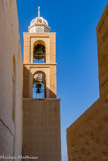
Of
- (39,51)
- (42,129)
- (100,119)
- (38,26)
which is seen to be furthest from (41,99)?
(100,119)

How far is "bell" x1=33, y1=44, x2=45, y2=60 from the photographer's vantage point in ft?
47.1

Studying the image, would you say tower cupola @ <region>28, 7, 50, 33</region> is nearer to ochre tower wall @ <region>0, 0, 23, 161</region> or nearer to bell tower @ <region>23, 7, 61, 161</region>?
bell tower @ <region>23, 7, 61, 161</region>

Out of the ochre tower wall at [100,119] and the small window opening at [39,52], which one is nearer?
the ochre tower wall at [100,119]

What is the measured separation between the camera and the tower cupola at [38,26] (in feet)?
48.1

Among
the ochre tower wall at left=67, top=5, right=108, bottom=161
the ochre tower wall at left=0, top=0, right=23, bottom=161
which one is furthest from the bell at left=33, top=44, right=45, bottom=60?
the ochre tower wall at left=67, top=5, right=108, bottom=161

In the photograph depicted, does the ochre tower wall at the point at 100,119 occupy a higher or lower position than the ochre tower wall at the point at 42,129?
lower

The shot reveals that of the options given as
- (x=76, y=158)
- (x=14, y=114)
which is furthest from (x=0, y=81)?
(x=14, y=114)

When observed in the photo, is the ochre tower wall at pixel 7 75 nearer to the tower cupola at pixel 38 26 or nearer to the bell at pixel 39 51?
the bell at pixel 39 51

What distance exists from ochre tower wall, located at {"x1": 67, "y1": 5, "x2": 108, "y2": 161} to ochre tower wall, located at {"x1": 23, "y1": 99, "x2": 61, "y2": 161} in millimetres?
8529

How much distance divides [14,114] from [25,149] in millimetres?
3624

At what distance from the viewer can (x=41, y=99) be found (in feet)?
42.6

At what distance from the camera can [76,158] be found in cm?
427

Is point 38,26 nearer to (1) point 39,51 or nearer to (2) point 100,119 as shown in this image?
(1) point 39,51

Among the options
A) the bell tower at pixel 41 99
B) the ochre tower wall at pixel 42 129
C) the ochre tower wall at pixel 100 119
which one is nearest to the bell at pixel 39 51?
the bell tower at pixel 41 99
